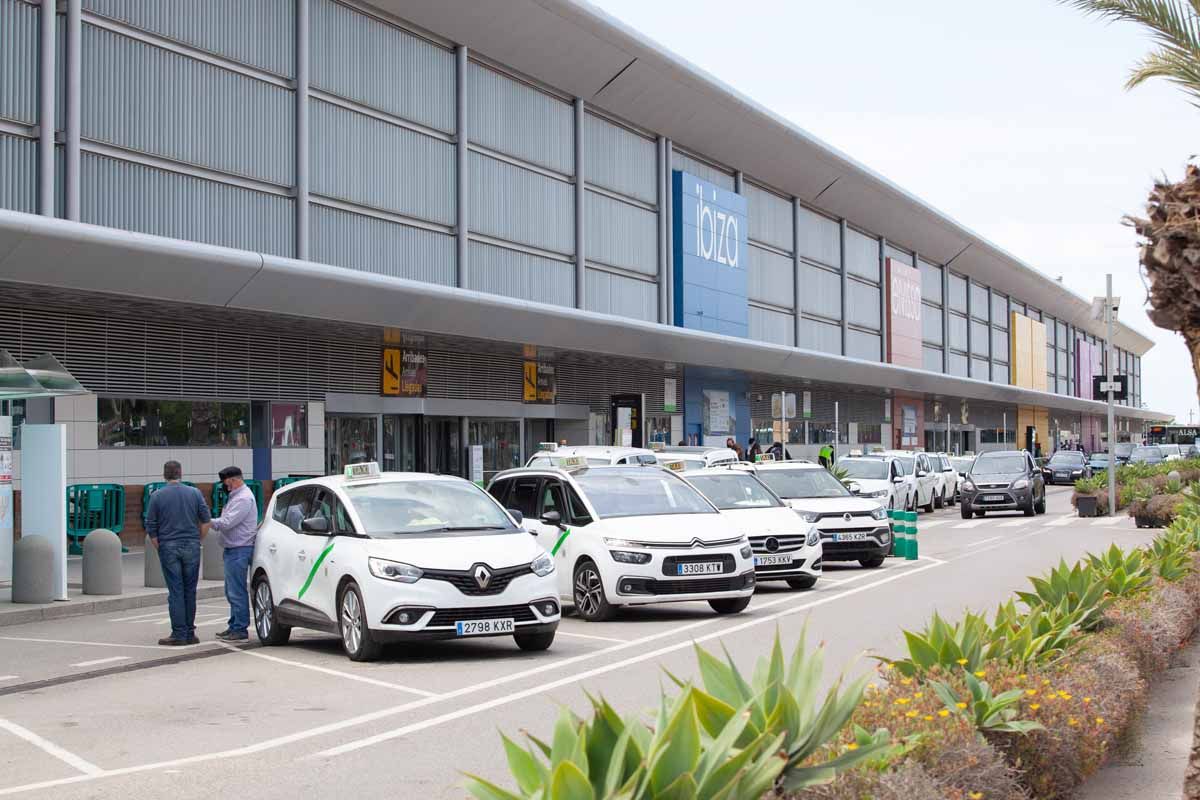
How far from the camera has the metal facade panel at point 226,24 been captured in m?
25.0

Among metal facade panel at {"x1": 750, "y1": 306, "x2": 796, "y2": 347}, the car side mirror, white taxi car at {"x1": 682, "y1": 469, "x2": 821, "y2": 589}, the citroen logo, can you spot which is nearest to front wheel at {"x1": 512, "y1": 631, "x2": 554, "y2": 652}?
the citroen logo

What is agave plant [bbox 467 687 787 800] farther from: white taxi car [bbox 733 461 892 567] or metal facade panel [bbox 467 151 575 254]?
metal facade panel [bbox 467 151 575 254]

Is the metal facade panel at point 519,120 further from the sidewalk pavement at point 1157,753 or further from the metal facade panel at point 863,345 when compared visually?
the sidewalk pavement at point 1157,753

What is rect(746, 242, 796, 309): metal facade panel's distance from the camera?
50.4m

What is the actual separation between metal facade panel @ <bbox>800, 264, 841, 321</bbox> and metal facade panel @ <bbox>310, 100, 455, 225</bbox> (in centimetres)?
2429

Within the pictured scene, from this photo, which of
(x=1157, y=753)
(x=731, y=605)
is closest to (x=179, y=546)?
(x=731, y=605)

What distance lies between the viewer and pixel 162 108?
2558 cm

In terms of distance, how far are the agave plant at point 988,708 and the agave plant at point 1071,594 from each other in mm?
3247

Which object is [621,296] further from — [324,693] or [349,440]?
[324,693]

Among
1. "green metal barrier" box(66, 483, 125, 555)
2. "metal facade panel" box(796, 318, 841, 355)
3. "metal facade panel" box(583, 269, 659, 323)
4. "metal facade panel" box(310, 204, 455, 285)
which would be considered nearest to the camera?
"green metal barrier" box(66, 483, 125, 555)

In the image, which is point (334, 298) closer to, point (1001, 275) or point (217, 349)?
point (217, 349)

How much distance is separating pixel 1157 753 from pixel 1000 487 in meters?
31.0

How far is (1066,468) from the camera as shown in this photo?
6216 cm

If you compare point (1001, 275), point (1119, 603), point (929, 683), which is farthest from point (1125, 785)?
point (1001, 275)
